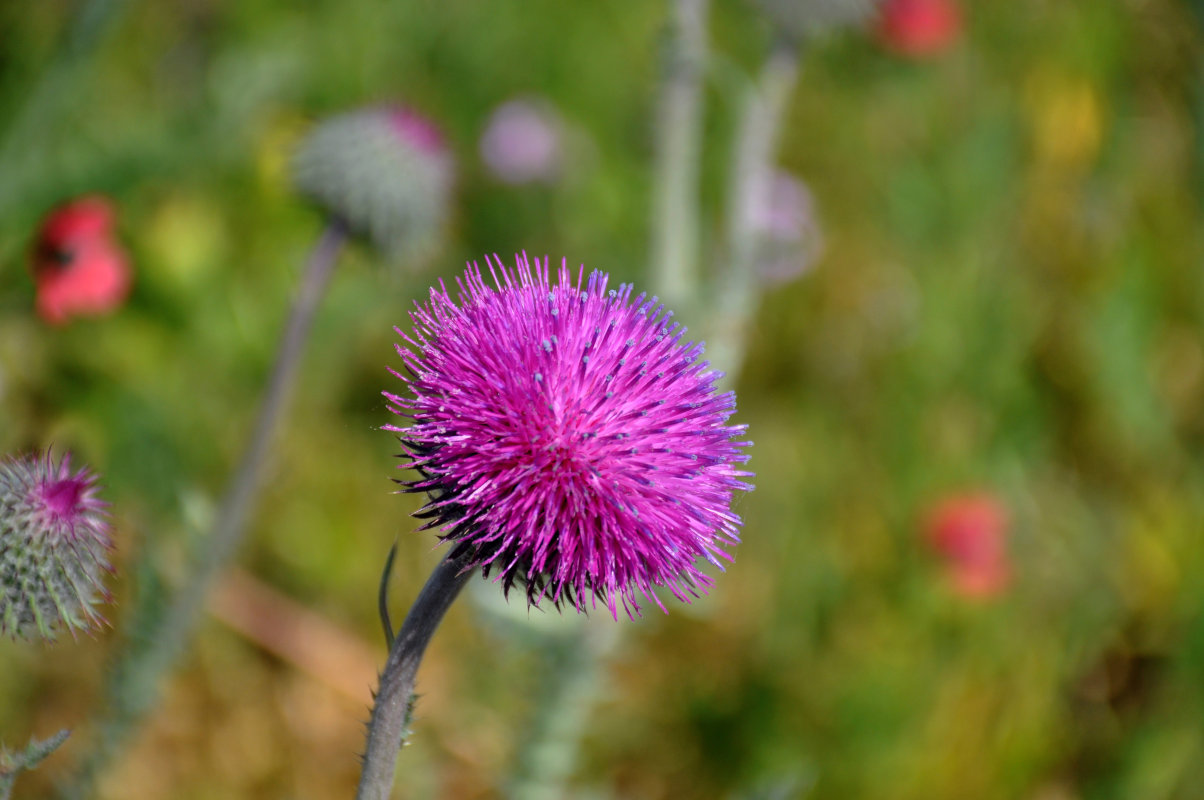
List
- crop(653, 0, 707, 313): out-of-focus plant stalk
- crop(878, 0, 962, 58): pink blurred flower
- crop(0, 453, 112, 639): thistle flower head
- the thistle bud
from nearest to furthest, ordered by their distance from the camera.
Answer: crop(0, 453, 112, 639): thistle flower head, crop(653, 0, 707, 313): out-of-focus plant stalk, the thistle bud, crop(878, 0, 962, 58): pink blurred flower

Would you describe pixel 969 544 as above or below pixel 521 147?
below

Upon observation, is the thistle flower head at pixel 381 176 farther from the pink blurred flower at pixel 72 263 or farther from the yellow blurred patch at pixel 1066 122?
the yellow blurred patch at pixel 1066 122

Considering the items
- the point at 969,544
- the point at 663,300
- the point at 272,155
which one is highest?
the point at 272,155

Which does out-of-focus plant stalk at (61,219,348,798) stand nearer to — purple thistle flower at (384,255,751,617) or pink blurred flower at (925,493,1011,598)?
purple thistle flower at (384,255,751,617)

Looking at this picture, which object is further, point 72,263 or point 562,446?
point 72,263

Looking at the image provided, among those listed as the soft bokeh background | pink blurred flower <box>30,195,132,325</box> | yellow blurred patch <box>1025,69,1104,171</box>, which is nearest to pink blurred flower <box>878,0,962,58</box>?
the soft bokeh background

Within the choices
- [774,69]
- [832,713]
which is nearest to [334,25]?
[774,69]

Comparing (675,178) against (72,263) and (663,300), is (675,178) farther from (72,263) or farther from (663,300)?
(72,263)

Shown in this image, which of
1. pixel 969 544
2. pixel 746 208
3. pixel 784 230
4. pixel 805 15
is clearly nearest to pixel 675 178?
pixel 746 208
